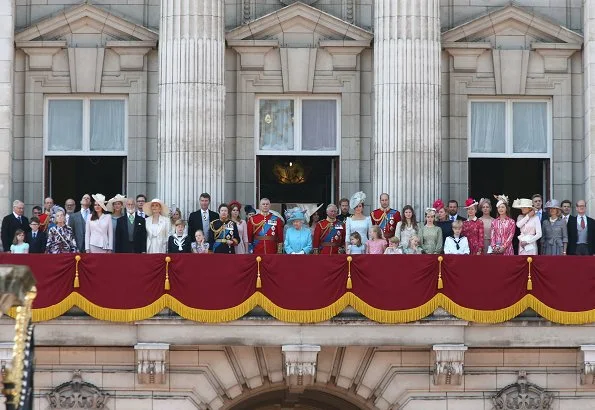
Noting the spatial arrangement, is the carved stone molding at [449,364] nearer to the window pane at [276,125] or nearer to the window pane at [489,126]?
the window pane at [489,126]

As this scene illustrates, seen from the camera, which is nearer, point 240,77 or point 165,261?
point 165,261

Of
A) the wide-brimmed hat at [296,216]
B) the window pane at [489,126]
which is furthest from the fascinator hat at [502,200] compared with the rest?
the wide-brimmed hat at [296,216]

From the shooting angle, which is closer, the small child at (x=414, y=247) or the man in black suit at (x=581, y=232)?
the small child at (x=414, y=247)

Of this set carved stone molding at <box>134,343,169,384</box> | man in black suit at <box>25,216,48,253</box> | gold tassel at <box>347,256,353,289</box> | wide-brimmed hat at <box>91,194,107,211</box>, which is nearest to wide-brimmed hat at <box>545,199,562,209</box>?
gold tassel at <box>347,256,353,289</box>

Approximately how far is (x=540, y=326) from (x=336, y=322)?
4499 mm

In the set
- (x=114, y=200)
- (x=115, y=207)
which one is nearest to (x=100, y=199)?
(x=114, y=200)

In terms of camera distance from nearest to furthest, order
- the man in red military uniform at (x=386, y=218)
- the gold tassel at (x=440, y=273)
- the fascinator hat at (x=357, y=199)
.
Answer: the gold tassel at (x=440, y=273), the man in red military uniform at (x=386, y=218), the fascinator hat at (x=357, y=199)

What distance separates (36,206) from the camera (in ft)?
177

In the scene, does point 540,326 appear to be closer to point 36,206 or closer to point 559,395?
point 559,395

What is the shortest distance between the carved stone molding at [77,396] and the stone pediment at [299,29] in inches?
392

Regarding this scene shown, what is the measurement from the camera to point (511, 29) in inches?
2229

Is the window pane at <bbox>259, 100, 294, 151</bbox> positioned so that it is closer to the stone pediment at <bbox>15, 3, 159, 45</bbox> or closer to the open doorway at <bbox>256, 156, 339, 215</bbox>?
the open doorway at <bbox>256, 156, 339, 215</bbox>

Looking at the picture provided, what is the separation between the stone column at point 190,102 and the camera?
54094 millimetres

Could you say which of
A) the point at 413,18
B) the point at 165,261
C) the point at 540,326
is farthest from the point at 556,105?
the point at 165,261
